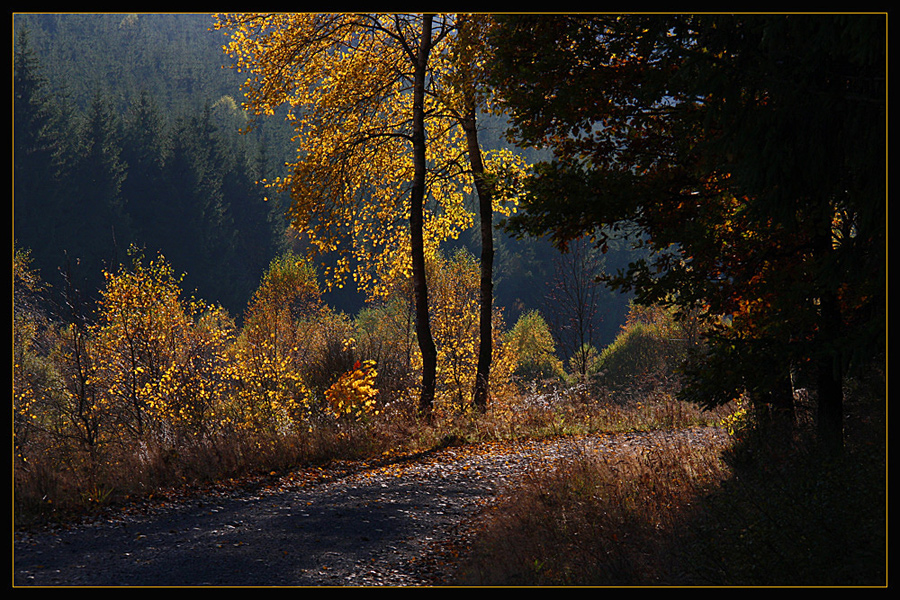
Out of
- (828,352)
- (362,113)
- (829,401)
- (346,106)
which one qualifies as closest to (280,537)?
(828,352)

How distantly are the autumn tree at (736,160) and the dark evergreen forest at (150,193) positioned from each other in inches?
330

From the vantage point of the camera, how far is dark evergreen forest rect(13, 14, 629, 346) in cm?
4003

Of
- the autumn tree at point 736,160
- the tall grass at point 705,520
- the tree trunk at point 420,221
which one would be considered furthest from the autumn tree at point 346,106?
the tall grass at point 705,520

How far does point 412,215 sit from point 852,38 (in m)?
8.49

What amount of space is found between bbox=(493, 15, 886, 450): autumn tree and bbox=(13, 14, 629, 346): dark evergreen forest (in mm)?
8393

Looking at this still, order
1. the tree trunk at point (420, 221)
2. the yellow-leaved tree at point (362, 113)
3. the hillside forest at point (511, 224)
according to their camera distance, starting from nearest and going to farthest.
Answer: the hillside forest at point (511, 224)
the yellow-leaved tree at point (362, 113)
the tree trunk at point (420, 221)

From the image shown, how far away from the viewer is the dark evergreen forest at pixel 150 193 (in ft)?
131

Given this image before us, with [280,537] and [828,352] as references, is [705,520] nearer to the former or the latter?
[828,352]

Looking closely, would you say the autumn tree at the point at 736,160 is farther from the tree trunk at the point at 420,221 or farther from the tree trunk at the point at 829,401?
the tree trunk at the point at 420,221

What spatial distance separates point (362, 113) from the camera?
11.8m

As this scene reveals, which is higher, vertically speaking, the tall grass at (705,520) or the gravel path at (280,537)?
the tall grass at (705,520)

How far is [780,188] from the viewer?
444 centimetres
